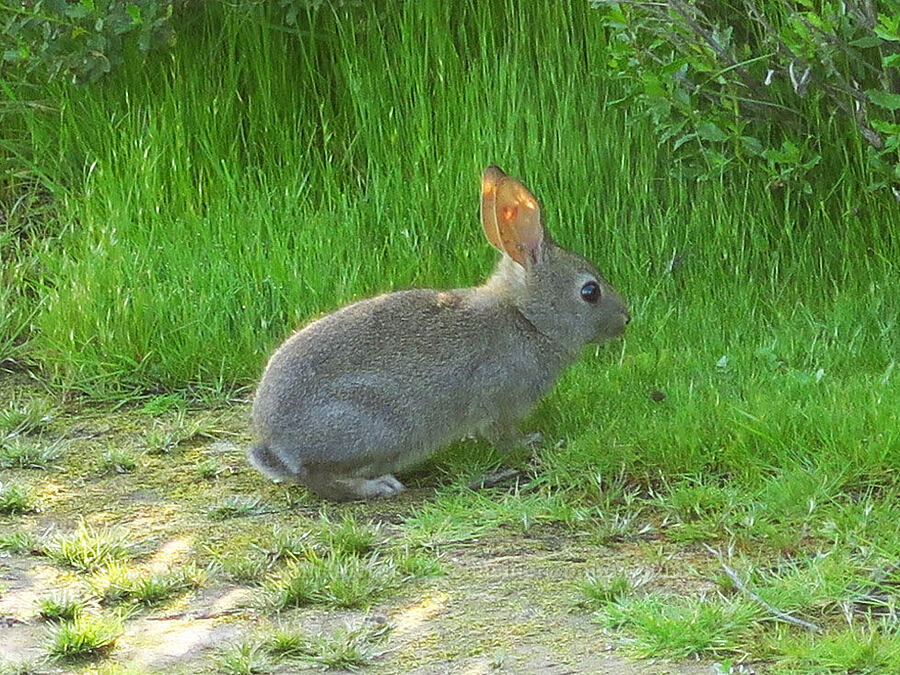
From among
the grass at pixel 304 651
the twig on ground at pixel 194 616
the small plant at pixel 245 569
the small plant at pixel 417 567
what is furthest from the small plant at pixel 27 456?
the grass at pixel 304 651

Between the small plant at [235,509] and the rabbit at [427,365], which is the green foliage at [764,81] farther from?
the small plant at [235,509]

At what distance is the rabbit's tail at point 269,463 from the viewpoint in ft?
17.7

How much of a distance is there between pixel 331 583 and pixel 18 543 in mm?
1215

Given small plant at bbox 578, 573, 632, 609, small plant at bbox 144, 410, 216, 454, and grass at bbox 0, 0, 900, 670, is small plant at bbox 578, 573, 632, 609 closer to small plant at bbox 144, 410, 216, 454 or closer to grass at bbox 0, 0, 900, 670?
grass at bbox 0, 0, 900, 670

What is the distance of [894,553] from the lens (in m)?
4.45

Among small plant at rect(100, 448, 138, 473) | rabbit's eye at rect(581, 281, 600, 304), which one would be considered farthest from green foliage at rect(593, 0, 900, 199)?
small plant at rect(100, 448, 138, 473)

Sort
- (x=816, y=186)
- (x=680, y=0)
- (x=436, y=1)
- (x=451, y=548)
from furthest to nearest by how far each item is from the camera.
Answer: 1. (x=436, y=1)
2. (x=816, y=186)
3. (x=680, y=0)
4. (x=451, y=548)

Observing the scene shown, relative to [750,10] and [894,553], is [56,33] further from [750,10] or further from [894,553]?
[894,553]

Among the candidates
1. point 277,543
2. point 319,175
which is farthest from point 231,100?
point 277,543

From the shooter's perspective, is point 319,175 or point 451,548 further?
point 319,175

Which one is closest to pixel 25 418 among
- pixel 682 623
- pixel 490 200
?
pixel 490 200

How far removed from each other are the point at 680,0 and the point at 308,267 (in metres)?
2.10

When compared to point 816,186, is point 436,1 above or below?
above

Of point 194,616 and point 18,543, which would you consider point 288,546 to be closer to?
point 194,616
